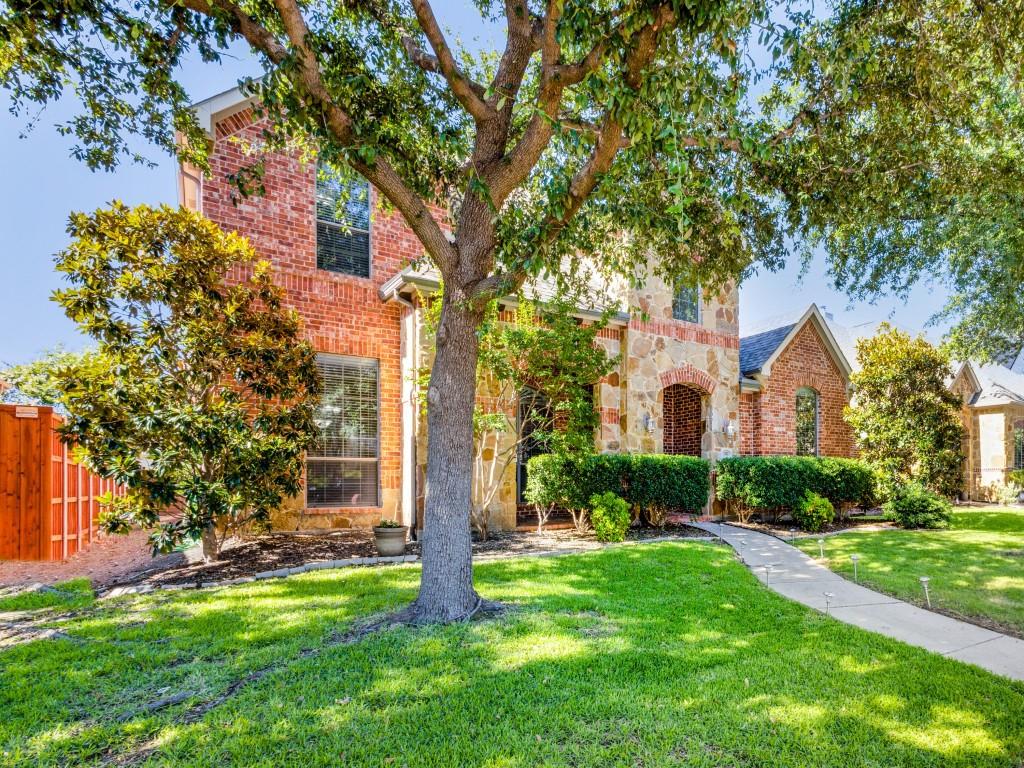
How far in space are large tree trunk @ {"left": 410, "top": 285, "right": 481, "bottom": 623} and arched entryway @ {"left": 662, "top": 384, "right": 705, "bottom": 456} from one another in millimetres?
8885

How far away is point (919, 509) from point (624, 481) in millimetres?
6698

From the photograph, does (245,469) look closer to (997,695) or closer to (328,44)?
(328,44)

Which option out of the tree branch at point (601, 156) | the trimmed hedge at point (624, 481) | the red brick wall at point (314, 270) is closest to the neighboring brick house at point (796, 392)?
the trimmed hedge at point (624, 481)

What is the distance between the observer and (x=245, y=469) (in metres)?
6.22

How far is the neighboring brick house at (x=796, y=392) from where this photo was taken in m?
13.2

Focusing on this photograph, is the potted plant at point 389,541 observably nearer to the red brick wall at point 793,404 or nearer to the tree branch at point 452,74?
the tree branch at point 452,74

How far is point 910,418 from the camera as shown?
12.1 meters

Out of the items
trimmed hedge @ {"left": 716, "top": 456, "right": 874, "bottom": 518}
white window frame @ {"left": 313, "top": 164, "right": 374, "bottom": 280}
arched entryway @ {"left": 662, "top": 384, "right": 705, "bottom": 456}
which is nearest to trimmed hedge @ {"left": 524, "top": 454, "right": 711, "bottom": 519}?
trimmed hedge @ {"left": 716, "top": 456, "right": 874, "bottom": 518}

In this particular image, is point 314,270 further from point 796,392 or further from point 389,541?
point 796,392

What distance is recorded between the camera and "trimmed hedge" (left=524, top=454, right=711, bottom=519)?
8.95 m

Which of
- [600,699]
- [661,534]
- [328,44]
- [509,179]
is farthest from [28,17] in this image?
[661,534]

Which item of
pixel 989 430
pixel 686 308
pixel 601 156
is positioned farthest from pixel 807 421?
pixel 601 156

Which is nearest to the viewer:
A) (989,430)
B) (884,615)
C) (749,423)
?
(884,615)

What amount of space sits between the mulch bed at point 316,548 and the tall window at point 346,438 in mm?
653
